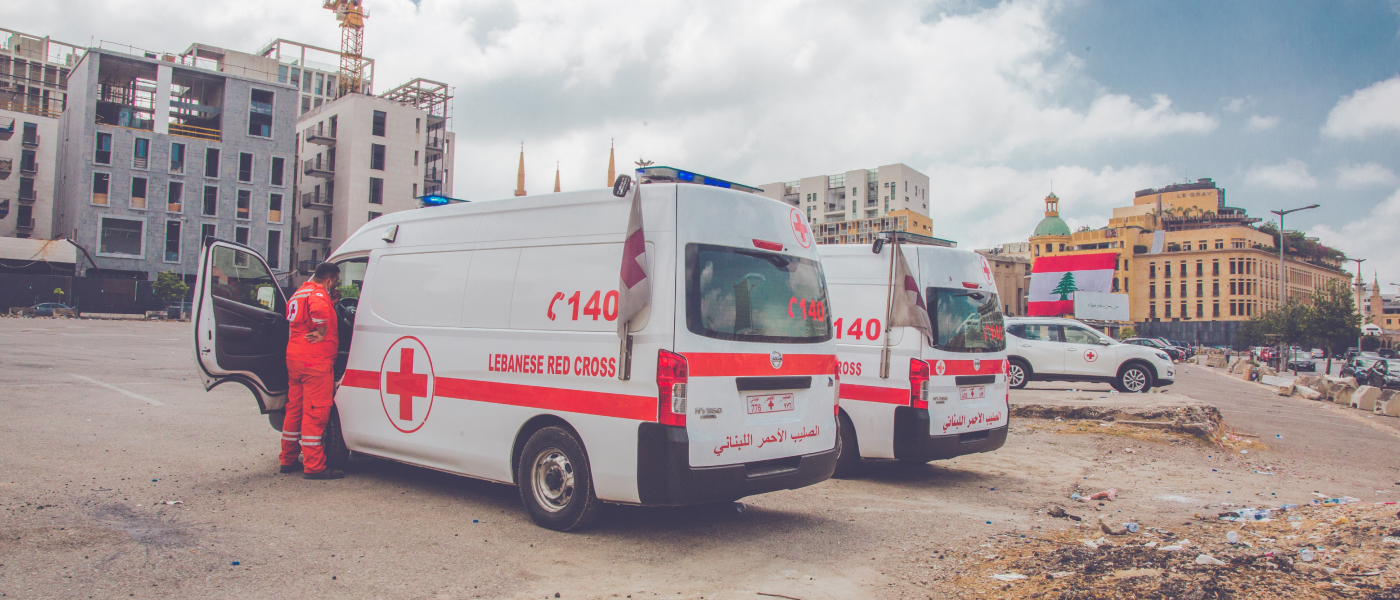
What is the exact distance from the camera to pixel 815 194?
137 metres

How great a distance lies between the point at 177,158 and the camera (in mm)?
55875

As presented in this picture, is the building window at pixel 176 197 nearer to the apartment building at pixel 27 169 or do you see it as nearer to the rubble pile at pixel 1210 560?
the apartment building at pixel 27 169

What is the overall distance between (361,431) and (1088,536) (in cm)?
552

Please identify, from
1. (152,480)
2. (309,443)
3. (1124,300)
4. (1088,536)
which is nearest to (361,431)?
(309,443)

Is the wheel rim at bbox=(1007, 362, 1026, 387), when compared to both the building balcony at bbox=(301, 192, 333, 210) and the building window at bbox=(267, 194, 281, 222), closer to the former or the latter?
the building window at bbox=(267, 194, 281, 222)

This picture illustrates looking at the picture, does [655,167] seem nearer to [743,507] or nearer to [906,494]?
[743,507]

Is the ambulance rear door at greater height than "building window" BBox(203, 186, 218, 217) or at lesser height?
lesser

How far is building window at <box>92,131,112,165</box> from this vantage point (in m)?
53.6

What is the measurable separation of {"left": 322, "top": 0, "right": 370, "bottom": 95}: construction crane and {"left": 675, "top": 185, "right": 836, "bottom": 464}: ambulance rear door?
85830 mm

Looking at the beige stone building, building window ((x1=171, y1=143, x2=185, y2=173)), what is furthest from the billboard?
building window ((x1=171, y1=143, x2=185, y2=173))

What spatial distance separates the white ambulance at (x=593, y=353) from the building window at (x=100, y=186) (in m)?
58.1

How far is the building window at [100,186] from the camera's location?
53.2 meters

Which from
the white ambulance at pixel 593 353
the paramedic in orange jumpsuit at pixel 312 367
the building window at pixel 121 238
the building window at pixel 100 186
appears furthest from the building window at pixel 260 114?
the paramedic in orange jumpsuit at pixel 312 367

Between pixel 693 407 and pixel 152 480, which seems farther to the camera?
pixel 152 480
